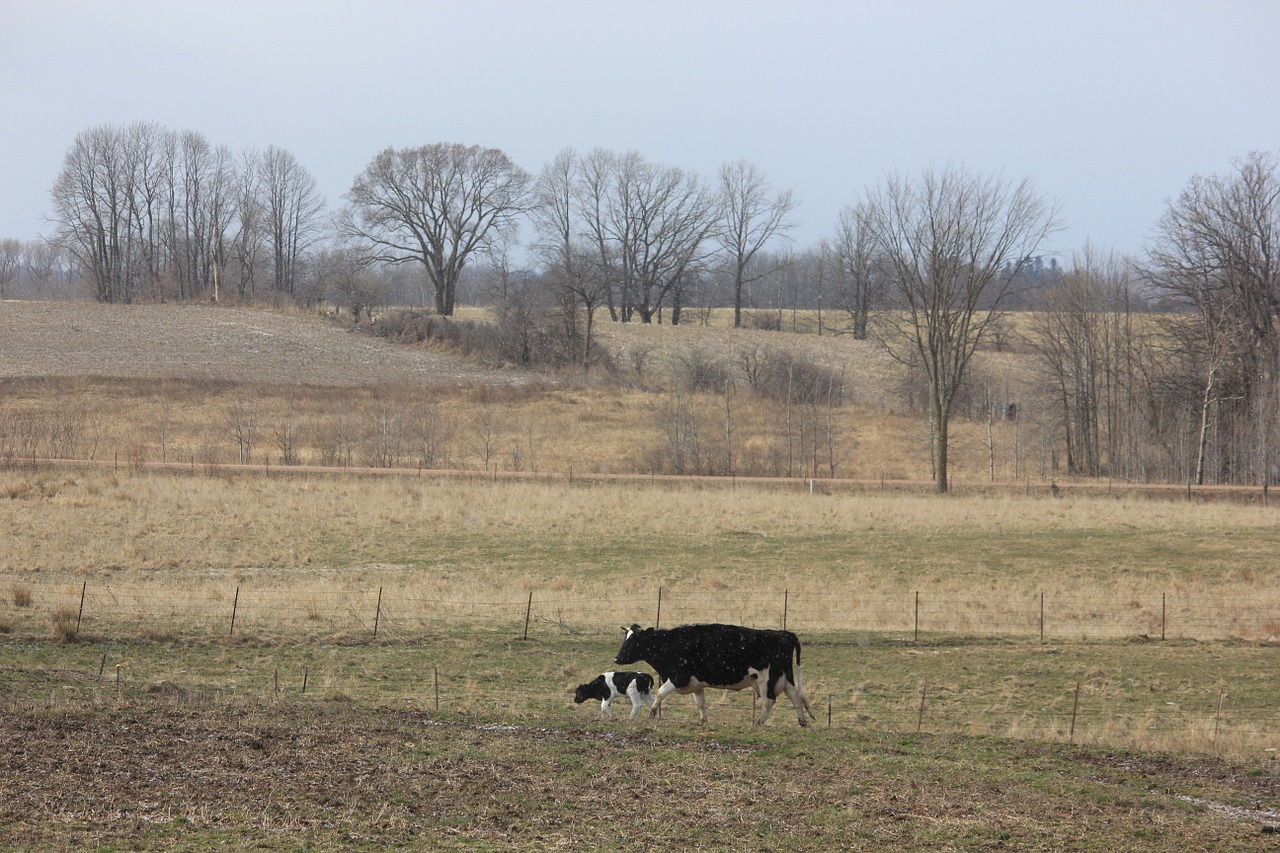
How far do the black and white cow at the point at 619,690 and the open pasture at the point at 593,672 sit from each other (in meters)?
0.31

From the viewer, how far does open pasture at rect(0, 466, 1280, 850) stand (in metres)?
9.45

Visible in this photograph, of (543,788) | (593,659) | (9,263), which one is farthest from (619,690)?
(9,263)

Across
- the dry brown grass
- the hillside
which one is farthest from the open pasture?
the hillside

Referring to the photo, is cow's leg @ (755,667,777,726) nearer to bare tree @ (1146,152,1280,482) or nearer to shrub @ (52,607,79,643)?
shrub @ (52,607,79,643)

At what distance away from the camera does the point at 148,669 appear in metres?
15.6

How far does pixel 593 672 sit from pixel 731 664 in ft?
13.0

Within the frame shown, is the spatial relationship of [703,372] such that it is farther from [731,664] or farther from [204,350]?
[731,664]

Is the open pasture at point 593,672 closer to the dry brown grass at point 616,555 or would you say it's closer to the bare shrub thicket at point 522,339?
the dry brown grass at point 616,555

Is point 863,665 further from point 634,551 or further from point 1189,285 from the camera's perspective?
point 1189,285

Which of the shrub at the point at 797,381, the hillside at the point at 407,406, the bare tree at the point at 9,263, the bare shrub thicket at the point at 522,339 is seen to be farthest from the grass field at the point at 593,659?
the bare tree at the point at 9,263

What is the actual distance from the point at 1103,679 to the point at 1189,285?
4507 cm

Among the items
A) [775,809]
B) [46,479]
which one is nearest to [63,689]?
[775,809]

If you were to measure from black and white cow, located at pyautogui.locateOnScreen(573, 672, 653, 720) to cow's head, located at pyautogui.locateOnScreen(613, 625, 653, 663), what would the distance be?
22 cm

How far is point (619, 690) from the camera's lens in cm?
1409
